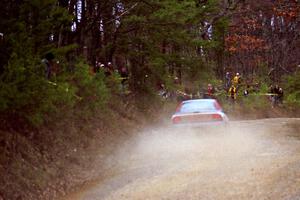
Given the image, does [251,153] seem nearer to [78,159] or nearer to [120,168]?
A: [120,168]

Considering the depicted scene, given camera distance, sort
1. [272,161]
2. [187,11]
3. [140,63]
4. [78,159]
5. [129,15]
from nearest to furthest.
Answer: [272,161] < [78,159] < [187,11] < [129,15] < [140,63]

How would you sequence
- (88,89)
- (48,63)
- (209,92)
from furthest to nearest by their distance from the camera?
(209,92) < (88,89) < (48,63)

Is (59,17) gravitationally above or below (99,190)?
above

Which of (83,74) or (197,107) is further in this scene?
(197,107)

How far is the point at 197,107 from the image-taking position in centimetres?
1872

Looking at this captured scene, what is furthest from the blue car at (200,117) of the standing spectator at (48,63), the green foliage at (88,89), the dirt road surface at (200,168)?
the standing spectator at (48,63)

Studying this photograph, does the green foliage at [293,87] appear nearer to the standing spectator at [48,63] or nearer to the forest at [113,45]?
the forest at [113,45]

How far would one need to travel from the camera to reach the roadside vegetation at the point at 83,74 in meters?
10.9

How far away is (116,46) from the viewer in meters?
23.3

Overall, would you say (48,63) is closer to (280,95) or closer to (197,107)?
(197,107)

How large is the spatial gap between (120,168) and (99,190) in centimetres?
281

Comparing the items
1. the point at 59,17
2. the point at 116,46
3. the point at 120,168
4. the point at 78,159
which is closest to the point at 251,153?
the point at 120,168

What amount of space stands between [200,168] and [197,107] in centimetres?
502

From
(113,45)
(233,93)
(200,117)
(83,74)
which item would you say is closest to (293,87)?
(233,93)
